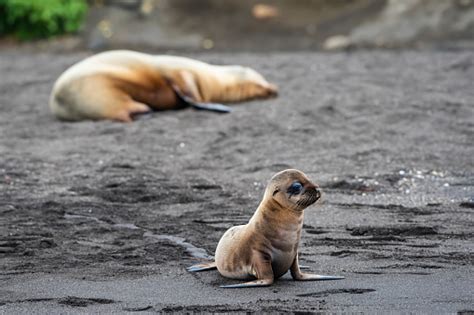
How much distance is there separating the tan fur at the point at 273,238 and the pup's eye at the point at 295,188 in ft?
0.05

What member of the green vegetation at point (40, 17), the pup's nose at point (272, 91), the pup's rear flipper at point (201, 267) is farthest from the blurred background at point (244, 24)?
the pup's rear flipper at point (201, 267)

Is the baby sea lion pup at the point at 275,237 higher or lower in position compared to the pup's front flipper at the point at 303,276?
higher

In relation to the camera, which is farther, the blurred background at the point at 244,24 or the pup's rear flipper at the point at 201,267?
the blurred background at the point at 244,24

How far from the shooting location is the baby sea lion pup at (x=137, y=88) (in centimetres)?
945

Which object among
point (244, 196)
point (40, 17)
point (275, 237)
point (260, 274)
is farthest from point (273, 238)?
point (40, 17)

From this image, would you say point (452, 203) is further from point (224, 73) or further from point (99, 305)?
point (224, 73)

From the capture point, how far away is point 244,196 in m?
6.43

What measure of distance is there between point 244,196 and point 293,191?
6.56 ft

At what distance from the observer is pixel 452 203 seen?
19.8 feet

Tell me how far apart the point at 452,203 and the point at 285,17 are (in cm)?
880

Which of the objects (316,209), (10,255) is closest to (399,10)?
(316,209)

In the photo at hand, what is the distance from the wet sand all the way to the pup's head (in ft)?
1.11

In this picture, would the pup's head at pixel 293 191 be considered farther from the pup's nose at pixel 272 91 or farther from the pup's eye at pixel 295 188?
the pup's nose at pixel 272 91

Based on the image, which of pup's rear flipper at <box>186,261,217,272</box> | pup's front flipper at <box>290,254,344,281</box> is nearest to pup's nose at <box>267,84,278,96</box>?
pup's rear flipper at <box>186,261,217,272</box>
